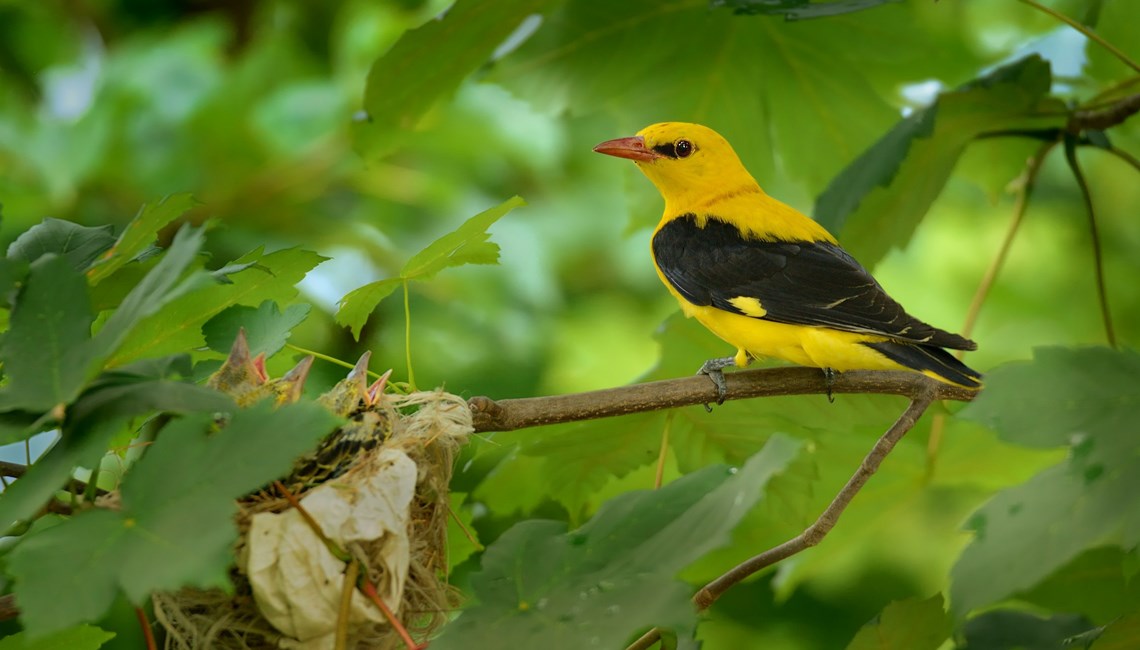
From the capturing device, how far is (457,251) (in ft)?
4.84

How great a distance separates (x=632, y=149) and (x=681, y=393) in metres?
0.69

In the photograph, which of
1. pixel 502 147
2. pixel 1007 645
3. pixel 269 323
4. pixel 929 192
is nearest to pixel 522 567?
pixel 269 323

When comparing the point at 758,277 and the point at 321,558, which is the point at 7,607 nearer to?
the point at 321,558

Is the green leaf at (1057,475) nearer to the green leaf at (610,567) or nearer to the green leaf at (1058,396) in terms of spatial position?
the green leaf at (1058,396)

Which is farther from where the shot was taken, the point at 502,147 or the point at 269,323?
the point at 502,147

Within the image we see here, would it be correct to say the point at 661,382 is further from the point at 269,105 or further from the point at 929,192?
the point at 269,105

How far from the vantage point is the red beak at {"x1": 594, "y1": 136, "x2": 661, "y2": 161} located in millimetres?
2090

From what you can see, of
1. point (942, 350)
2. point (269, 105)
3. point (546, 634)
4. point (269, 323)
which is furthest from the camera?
point (269, 105)

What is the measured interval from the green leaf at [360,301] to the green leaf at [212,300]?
0.35ft

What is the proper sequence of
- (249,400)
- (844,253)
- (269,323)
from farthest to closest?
(844,253) < (249,400) < (269,323)

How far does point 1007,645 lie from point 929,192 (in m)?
0.81

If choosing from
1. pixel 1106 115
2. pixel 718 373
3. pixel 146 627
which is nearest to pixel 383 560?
pixel 146 627

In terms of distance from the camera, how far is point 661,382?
5.27ft

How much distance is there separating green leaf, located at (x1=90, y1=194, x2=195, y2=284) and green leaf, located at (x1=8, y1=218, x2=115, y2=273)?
0.04 metres
